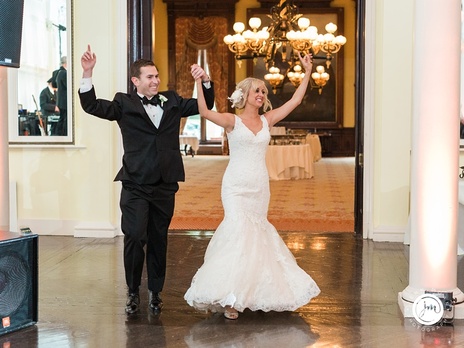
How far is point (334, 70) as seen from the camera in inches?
985

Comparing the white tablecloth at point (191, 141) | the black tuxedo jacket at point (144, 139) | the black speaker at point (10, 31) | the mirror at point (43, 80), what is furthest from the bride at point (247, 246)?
the white tablecloth at point (191, 141)

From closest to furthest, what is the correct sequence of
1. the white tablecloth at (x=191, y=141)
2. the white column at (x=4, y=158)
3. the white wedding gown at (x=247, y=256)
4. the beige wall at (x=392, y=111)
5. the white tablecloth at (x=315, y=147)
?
the white wedding gown at (x=247, y=256) < the white column at (x=4, y=158) < the beige wall at (x=392, y=111) < the white tablecloth at (x=315, y=147) < the white tablecloth at (x=191, y=141)

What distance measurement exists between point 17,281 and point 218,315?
1.33 meters

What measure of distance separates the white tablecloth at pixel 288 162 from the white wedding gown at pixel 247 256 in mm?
11078

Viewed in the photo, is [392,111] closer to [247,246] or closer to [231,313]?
[247,246]

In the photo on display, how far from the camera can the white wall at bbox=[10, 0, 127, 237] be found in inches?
344

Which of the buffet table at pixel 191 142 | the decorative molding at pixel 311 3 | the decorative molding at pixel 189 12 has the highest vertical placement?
the decorative molding at pixel 311 3

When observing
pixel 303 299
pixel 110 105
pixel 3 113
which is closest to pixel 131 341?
pixel 303 299

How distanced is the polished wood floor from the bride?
0.52ft

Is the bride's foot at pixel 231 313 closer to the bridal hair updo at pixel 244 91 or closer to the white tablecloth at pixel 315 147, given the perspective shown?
the bridal hair updo at pixel 244 91

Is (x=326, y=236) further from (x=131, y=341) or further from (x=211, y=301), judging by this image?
(x=131, y=341)

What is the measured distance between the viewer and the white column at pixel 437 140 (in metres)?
5.05

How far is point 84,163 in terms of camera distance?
8844 millimetres

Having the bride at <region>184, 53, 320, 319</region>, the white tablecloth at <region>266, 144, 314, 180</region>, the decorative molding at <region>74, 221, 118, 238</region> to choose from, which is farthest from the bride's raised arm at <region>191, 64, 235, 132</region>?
the white tablecloth at <region>266, 144, 314, 180</region>
